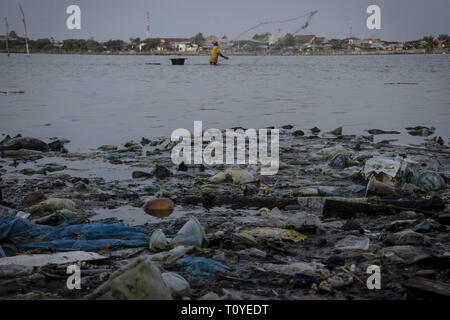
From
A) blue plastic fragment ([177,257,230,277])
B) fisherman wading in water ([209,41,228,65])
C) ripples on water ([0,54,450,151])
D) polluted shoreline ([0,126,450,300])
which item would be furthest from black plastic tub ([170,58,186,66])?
blue plastic fragment ([177,257,230,277])

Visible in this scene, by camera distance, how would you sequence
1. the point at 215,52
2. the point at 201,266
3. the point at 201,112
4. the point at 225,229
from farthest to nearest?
the point at 215,52 → the point at 201,112 → the point at 225,229 → the point at 201,266

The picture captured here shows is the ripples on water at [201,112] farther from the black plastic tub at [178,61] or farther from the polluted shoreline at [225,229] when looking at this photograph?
the black plastic tub at [178,61]

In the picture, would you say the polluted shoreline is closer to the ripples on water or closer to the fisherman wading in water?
the ripples on water

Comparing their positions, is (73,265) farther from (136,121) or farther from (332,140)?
(136,121)

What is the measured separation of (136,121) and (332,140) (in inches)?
184

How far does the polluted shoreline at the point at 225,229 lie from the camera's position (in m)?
2.59

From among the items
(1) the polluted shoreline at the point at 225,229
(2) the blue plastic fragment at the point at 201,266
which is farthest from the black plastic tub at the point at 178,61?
(2) the blue plastic fragment at the point at 201,266

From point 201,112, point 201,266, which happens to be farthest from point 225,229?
point 201,112

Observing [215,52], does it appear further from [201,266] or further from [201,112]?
[201,266]

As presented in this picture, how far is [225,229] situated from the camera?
3.77 metres

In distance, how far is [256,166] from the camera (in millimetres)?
6199

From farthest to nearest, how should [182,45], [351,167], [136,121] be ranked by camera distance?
[182,45]
[136,121]
[351,167]
